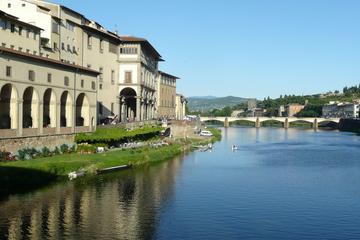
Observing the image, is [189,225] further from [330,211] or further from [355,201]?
[355,201]

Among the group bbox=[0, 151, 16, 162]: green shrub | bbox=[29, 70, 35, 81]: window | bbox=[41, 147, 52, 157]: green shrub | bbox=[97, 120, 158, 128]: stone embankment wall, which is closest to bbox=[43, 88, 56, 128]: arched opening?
bbox=[41, 147, 52, 157]: green shrub

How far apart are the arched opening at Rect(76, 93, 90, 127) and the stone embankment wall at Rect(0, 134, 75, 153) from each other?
16.1ft

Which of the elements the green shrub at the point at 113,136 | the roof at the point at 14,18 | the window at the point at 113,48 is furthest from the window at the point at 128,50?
the roof at the point at 14,18

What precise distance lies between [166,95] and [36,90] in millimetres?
77217

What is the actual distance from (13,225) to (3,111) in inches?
837

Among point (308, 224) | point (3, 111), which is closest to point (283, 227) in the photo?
point (308, 224)

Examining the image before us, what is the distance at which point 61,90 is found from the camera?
54938 mm

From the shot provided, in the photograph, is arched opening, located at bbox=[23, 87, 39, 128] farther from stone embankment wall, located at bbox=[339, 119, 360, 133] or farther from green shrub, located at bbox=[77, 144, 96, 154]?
stone embankment wall, located at bbox=[339, 119, 360, 133]

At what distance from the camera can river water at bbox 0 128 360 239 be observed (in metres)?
29.0

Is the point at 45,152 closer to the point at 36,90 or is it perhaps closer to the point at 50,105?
the point at 50,105

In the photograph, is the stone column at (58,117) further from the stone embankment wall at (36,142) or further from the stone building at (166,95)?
the stone building at (166,95)

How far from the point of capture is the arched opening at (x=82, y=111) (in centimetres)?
6150

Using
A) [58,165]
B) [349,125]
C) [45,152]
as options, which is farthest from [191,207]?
[349,125]

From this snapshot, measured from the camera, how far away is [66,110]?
5725 centimetres
